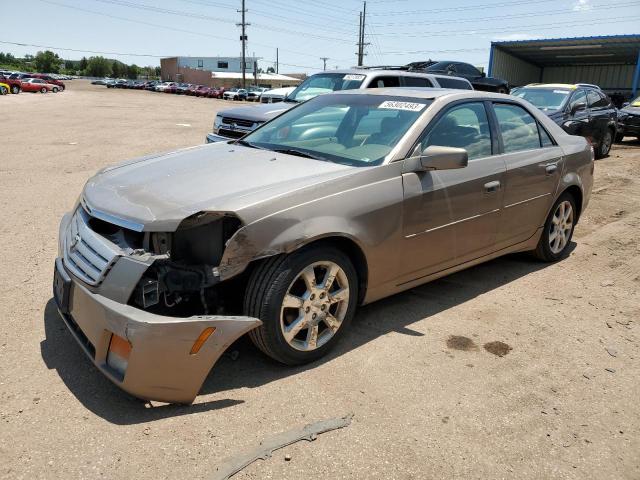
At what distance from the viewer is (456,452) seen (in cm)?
252

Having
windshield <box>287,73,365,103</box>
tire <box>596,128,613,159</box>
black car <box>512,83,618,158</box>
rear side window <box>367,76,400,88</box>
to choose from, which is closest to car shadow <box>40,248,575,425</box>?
rear side window <box>367,76,400,88</box>

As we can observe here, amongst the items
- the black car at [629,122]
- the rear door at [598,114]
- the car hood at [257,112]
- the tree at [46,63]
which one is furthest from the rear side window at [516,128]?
the tree at [46,63]

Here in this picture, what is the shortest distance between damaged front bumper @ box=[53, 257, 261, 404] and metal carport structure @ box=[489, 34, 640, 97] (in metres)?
29.5

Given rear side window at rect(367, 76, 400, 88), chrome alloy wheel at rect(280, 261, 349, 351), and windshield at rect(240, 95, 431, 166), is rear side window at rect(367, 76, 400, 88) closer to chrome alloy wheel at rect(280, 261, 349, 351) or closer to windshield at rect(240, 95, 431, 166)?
windshield at rect(240, 95, 431, 166)

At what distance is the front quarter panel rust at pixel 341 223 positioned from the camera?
2.81 metres

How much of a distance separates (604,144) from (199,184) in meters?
12.0

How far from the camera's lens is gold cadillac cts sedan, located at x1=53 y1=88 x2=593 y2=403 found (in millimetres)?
2670

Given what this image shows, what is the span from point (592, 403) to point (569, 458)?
571 mm

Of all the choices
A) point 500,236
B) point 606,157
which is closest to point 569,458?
point 500,236

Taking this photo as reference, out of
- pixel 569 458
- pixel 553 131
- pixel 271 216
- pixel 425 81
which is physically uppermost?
pixel 425 81

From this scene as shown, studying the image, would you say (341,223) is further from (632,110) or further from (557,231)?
(632,110)

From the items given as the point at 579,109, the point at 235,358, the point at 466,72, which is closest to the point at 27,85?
the point at 466,72

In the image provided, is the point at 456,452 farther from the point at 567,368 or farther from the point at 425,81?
the point at 425,81

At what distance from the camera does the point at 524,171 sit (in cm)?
449
